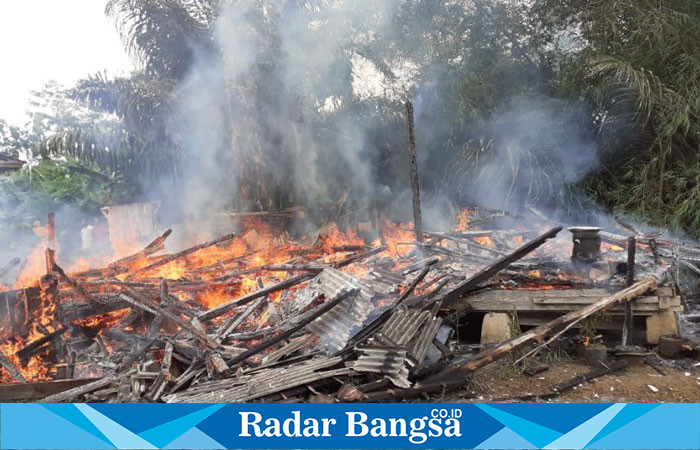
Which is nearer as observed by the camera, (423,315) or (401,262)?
(423,315)

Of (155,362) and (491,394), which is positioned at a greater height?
(155,362)

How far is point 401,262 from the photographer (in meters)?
8.66

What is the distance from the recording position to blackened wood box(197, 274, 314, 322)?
6827mm

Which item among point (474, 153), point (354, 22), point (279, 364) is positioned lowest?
point (279, 364)

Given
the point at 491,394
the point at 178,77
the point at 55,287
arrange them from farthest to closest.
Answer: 1. the point at 178,77
2. the point at 55,287
3. the point at 491,394

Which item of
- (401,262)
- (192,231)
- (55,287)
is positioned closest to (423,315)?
(401,262)

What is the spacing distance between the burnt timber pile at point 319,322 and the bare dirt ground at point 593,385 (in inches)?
10.4

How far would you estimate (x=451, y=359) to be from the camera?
221 inches

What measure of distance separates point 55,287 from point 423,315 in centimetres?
515

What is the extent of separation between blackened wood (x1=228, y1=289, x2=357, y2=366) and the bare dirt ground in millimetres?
1837

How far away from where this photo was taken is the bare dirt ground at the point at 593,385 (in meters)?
5.04

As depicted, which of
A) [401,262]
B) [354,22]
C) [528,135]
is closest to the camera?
[401,262]

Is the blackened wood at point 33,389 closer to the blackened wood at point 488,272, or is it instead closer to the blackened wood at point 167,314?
the blackened wood at point 167,314

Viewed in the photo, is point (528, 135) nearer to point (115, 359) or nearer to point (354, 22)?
point (354, 22)
